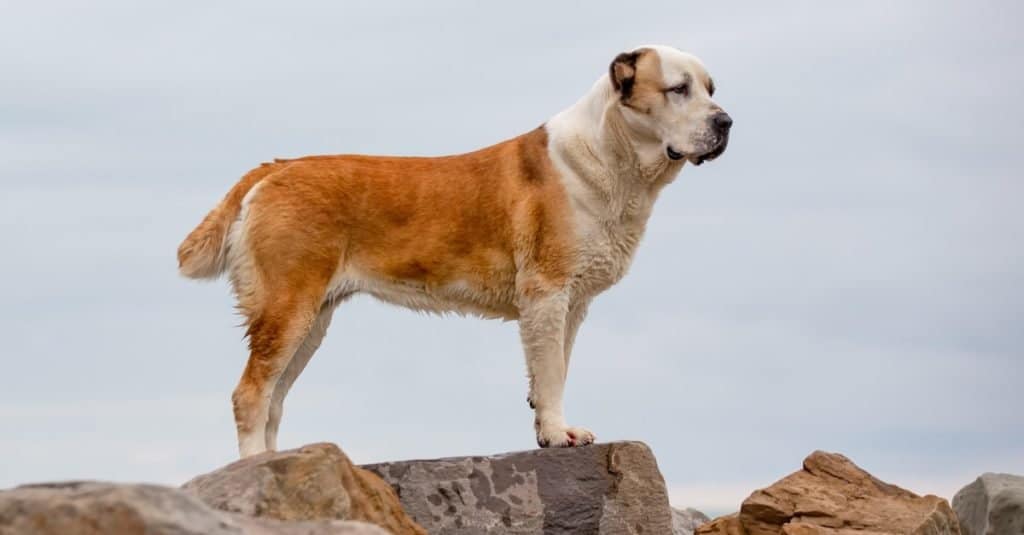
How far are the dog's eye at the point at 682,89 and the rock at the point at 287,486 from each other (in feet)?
13.0

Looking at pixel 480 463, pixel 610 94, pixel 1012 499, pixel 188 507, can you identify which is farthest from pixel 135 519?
pixel 1012 499

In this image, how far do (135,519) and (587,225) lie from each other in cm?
558

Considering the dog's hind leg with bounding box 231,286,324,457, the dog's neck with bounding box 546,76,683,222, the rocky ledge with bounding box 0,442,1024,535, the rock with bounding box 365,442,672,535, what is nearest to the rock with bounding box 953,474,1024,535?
the rocky ledge with bounding box 0,442,1024,535

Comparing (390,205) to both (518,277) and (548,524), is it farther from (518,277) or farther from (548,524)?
(548,524)

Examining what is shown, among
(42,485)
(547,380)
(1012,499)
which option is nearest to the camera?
(42,485)

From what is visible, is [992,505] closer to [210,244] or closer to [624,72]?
[624,72]

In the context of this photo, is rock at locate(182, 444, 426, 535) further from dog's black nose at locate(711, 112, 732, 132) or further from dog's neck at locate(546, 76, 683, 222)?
dog's black nose at locate(711, 112, 732, 132)

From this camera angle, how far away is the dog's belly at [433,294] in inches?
416

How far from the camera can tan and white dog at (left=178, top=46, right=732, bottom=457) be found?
33.7ft

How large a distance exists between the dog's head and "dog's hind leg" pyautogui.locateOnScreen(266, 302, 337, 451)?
280 centimetres

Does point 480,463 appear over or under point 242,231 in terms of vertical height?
under

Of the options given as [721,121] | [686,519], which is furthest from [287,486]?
[686,519]

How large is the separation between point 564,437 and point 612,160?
2.12 metres

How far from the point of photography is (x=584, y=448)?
1032 cm
